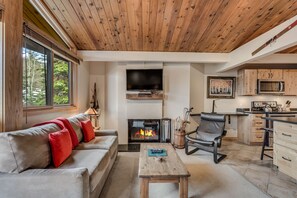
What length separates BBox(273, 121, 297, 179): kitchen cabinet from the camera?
2840 mm

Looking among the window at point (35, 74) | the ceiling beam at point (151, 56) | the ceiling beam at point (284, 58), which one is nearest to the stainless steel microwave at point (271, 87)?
the ceiling beam at point (284, 58)

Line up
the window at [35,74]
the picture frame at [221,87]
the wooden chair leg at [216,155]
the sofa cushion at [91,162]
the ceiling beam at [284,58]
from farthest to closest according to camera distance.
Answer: the picture frame at [221,87]
the ceiling beam at [284,58]
the wooden chair leg at [216,155]
the window at [35,74]
the sofa cushion at [91,162]

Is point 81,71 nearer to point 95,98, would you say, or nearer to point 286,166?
point 95,98

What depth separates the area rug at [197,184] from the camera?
2.49 meters

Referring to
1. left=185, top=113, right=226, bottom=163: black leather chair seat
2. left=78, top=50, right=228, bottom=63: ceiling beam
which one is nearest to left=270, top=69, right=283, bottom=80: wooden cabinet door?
left=78, top=50, right=228, bottom=63: ceiling beam

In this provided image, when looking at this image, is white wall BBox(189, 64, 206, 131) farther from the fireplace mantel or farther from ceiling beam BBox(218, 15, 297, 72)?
the fireplace mantel

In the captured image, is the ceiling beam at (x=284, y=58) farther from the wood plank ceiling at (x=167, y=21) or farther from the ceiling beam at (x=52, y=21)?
the ceiling beam at (x=52, y=21)

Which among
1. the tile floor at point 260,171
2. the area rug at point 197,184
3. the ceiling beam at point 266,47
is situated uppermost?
the ceiling beam at point 266,47

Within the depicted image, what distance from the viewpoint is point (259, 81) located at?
538cm

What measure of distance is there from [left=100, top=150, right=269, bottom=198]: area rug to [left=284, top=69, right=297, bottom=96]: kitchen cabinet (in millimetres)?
3482

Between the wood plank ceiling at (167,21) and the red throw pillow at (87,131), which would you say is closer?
the wood plank ceiling at (167,21)

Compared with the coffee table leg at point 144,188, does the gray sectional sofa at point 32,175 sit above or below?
above

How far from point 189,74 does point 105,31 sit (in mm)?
2613

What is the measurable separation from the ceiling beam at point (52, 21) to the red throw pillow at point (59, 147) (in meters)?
2.05
